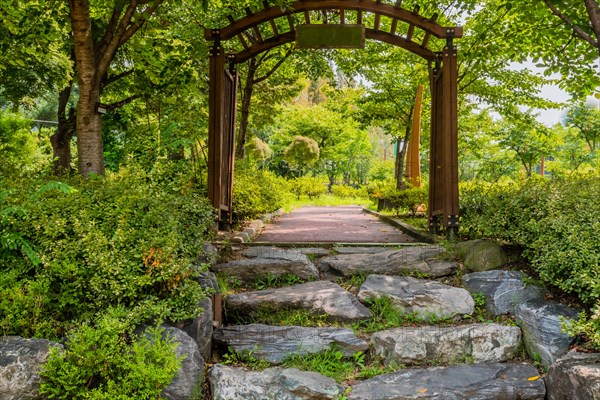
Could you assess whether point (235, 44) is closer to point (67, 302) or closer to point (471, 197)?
point (471, 197)

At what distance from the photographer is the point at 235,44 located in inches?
407

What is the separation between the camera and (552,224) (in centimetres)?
412

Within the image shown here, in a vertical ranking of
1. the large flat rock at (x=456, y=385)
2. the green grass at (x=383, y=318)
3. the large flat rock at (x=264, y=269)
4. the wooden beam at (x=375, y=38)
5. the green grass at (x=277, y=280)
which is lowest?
the large flat rock at (x=456, y=385)

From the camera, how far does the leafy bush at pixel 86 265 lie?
3.23 m

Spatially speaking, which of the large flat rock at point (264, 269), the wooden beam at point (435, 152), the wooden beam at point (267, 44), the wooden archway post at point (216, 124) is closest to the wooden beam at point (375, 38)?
the wooden beam at point (267, 44)

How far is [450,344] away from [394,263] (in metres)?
1.30

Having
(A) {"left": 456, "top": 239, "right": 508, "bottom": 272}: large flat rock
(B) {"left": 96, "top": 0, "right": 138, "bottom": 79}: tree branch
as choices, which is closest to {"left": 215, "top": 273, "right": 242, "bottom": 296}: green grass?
(A) {"left": 456, "top": 239, "right": 508, "bottom": 272}: large flat rock

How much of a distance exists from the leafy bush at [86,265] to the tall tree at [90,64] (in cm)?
129

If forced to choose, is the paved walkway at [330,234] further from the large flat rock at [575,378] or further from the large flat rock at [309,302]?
the large flat rock at [575,378]

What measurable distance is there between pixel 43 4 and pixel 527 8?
5839 millimetres

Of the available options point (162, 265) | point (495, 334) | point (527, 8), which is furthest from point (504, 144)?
point (162, 265)

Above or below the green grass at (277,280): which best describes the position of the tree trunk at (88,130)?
above

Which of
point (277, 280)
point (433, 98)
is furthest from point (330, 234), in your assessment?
point (433, 98)

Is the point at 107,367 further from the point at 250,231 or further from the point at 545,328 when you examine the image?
the point at 250,231
